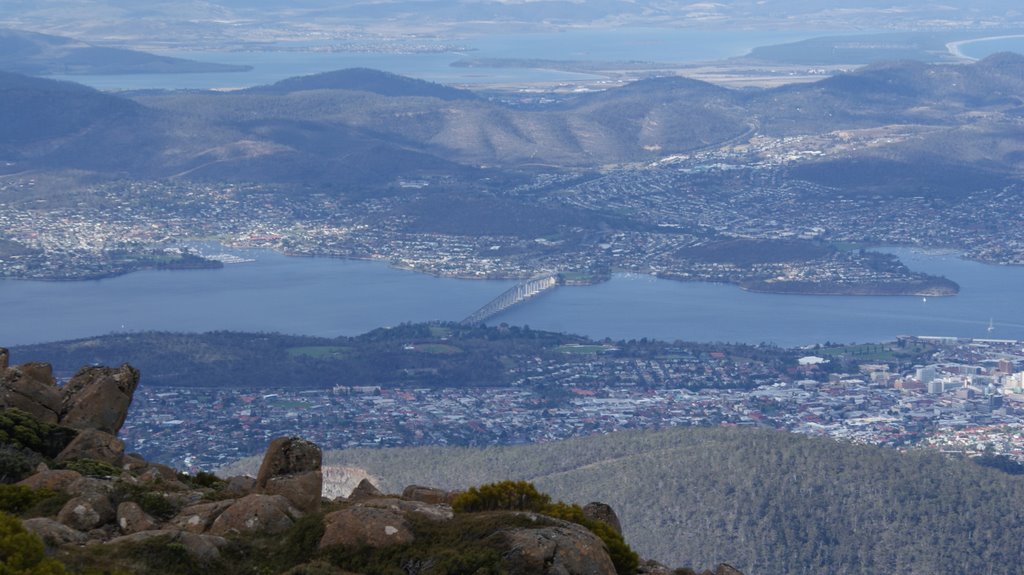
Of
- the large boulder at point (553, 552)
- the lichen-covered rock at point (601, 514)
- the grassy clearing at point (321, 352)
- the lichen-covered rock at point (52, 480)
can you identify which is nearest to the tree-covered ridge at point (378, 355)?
the grassy clearing at point (321, 352)

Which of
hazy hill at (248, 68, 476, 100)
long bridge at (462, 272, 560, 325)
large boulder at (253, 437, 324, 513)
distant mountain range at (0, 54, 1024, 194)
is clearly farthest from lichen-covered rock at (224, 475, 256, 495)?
hazy hill at (248, 68, 476, 100)

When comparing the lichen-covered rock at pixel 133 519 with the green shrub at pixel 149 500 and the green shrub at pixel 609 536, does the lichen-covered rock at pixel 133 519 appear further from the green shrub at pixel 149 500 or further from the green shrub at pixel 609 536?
the green shrub at pixel 609 536

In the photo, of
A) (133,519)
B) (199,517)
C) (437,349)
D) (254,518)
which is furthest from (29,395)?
(437,349)

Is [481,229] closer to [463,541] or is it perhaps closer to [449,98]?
[449,98]

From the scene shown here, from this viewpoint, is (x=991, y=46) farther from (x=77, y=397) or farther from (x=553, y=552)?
(x=553, y=552)

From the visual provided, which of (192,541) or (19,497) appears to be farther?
(19,497)

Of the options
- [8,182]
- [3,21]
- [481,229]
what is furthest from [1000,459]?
[3,21]

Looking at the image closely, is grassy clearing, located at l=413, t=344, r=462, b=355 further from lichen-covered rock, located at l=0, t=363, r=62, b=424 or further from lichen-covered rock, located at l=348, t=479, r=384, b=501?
lichen-covered rock, located at l=348, t=479, r=384, b=501
